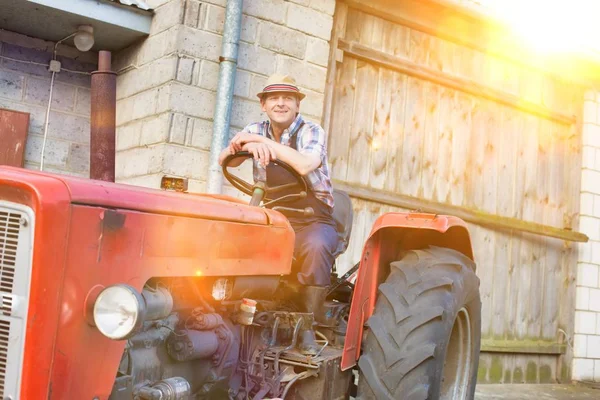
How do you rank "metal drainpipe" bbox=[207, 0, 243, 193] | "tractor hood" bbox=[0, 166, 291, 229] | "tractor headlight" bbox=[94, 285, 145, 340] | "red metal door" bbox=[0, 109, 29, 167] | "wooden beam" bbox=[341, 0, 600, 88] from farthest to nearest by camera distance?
"wooden beam" bbox=[341, 0, 600, 88], "red metal door" bbox=[0, 109, 29, 167], "metal drainpipe" bbox=[207, 0, 243, 193], "tractor hood" bbox=[0, 166, 291, 229], "tractor headlight" bbox=[94, 285, 145, 340]

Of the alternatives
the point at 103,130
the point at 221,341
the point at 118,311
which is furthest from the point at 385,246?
the point at 118,311

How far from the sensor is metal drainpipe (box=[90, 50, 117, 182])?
9.18 feet

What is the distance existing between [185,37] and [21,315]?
11.1ft

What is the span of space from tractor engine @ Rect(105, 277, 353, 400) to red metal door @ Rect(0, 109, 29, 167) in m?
3.27

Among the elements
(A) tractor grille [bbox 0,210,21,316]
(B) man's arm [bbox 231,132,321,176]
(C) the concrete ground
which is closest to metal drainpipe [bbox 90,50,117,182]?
(B) man's arm [bbox 231,132,321,176]

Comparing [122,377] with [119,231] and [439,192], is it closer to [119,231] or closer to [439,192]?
[119,231]

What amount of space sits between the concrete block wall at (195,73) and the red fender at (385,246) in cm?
197

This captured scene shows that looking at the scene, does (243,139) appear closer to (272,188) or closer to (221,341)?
(272,188)

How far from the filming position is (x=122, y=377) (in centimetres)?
215

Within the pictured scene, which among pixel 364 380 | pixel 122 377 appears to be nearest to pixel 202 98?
pixel 364 380

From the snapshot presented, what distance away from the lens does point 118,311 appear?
1885 mm

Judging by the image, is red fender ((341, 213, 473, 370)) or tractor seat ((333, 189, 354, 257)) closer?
red fender ((341, 213, 473, 370))

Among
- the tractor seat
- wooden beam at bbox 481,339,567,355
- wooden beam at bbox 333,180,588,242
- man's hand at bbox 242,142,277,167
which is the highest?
wooden beam at bbox 333,180,588,242

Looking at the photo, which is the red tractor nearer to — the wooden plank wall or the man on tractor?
the man on tractor
